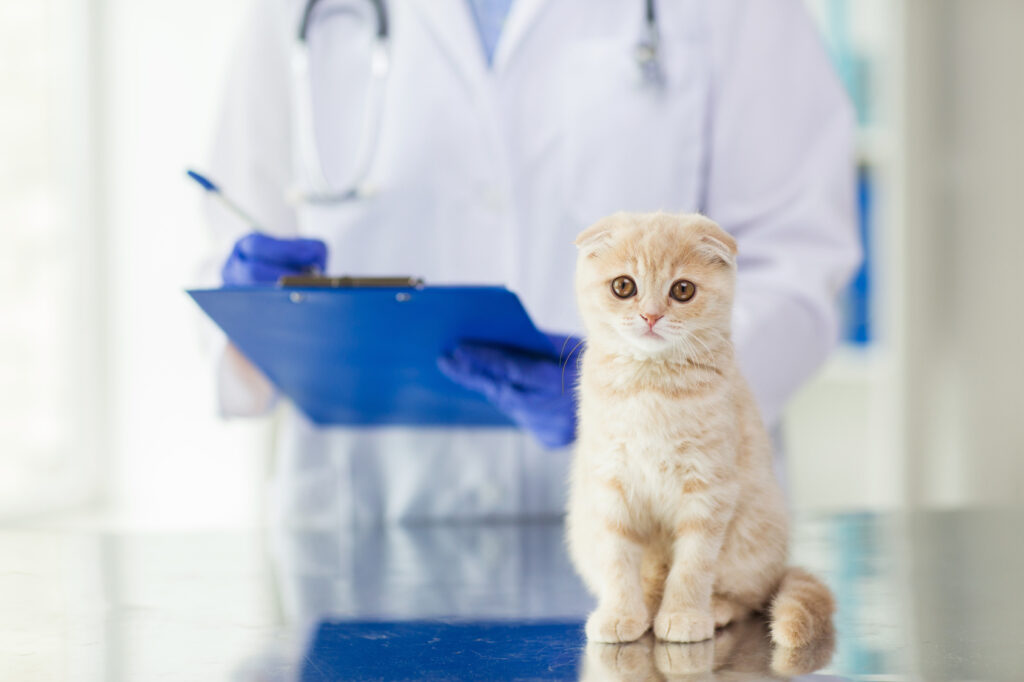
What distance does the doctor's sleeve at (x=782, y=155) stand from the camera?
111 centimetres

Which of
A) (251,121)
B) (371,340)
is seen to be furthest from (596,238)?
(251,121)

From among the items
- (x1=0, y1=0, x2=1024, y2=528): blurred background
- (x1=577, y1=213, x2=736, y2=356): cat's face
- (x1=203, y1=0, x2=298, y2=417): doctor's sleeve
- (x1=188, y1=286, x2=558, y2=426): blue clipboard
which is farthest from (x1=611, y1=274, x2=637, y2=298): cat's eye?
(x1=0, y1=0, x2=1024, y2=528): blurred background

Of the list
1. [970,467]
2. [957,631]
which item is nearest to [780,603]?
[957,631]

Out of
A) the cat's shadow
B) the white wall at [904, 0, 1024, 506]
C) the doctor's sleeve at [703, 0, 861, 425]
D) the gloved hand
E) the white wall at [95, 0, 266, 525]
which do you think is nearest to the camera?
the cat's shadow

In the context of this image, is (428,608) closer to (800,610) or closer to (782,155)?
(800,610)

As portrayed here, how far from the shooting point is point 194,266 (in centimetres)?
220

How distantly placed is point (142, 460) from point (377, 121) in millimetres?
1615

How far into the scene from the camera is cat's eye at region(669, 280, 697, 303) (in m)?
0.56

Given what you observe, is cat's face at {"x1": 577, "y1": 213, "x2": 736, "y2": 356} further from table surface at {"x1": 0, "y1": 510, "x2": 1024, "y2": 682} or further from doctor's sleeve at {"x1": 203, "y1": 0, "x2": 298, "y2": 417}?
doctor's sleeve at {"x1": 203, "y1": 0, "x2": 298, "y2": 417}

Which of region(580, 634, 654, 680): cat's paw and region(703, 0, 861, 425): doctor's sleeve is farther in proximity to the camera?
region(703, 0, 861, 425): doctor's sleeve

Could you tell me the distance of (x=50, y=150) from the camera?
226 centimetres

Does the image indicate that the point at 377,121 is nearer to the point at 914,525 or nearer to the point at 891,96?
the point at 914,525

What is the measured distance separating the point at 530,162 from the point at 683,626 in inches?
29.0

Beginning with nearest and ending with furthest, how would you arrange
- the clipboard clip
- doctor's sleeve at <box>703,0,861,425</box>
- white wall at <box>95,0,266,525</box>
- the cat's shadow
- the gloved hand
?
the cat's shadow
the clipboard clip
the gloved hand
doctor's sleeve at <box>703,0,861,425</box>
white wall at <box>95,0,266,525</box>
